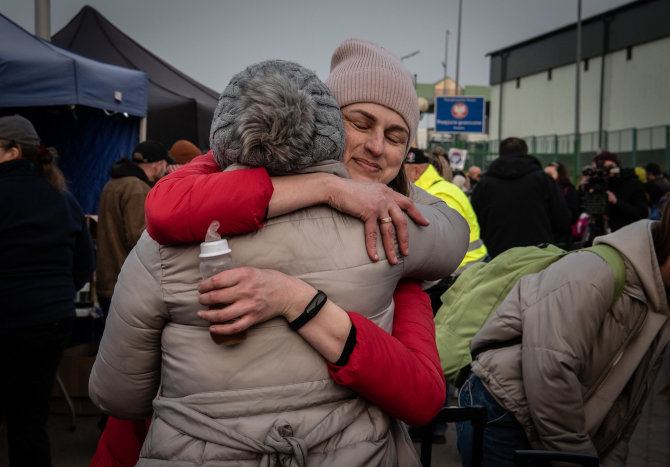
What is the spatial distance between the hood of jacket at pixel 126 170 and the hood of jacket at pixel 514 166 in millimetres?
3335

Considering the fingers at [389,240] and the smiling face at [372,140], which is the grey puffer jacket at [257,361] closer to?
the fingers at [389,240]

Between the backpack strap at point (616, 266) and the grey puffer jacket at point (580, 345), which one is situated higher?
the backpack strap at point (616, 266)

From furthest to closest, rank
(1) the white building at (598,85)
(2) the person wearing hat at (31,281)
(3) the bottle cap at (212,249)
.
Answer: (1) the white building at (598,85), (2) the person wearing hat at (31,281), (3) the bottle cap at (212,249)

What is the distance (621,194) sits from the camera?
8414 millimetres

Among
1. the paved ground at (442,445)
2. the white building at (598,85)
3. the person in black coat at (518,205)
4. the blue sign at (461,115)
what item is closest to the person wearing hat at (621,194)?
the person in black coat at (518,205)

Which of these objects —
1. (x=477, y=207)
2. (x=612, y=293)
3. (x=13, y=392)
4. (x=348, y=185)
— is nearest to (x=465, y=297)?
(x=612, y=293)

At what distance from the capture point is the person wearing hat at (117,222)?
18.7ft

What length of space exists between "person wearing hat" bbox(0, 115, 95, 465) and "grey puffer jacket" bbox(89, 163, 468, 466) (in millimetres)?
2165

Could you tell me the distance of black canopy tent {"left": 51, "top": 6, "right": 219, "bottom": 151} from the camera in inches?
383

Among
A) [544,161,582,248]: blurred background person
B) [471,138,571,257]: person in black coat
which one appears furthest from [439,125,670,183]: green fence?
[471,138,571,257]: person in black coat

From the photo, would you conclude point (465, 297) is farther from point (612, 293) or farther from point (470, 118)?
point (470, 118)

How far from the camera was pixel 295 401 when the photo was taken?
57.1 inches

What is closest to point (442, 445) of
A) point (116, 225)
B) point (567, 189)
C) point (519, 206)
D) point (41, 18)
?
point (519, 206)

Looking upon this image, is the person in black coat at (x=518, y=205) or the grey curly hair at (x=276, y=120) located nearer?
the grey curly hair at (x=276, y=120)
